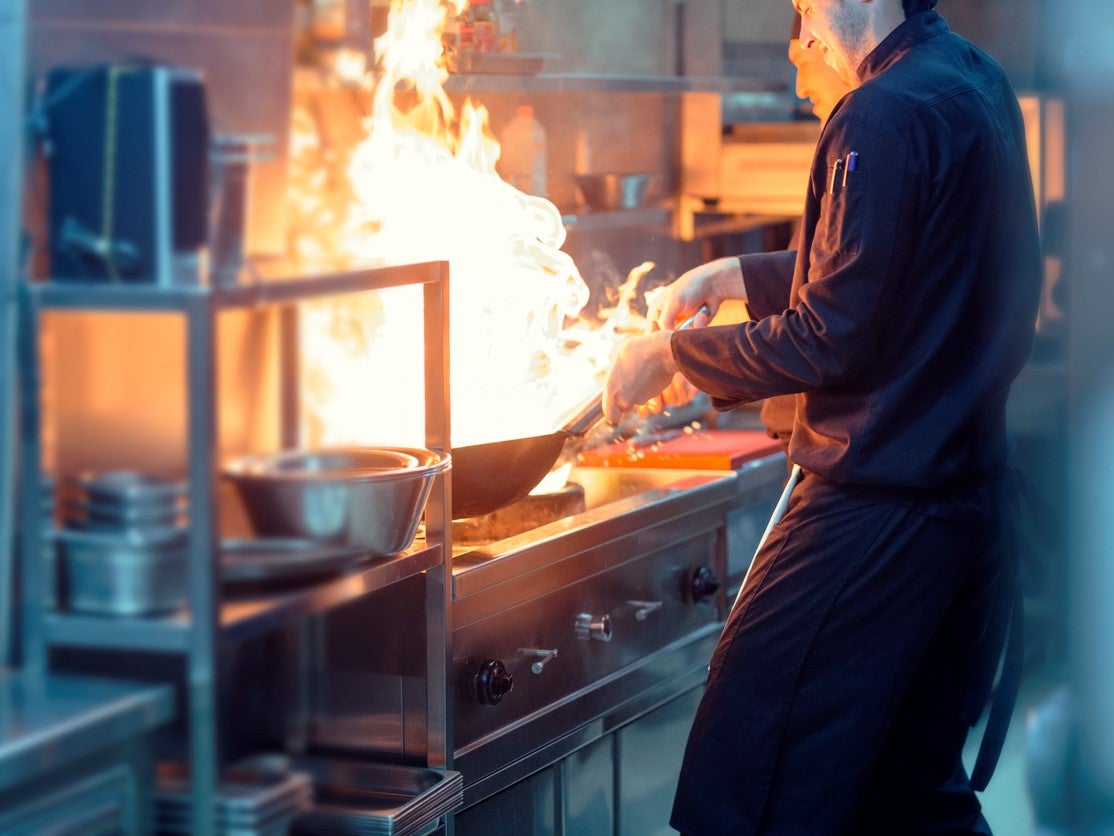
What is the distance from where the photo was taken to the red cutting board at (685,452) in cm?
292

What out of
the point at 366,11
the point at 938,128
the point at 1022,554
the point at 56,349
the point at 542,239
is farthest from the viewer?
the point at 542,239

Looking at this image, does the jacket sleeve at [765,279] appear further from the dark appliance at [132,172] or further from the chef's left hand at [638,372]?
the dark appliance at [132,172]

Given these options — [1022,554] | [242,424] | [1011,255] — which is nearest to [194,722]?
[242,424]

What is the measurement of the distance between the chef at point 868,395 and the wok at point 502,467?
114 millimetres

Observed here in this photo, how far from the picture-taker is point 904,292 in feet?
6.85

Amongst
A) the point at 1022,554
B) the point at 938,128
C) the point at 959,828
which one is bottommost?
the point at 959,828

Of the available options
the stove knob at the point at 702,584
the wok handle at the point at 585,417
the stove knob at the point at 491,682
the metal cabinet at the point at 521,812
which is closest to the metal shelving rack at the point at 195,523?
the stove knob at the point at 491,682

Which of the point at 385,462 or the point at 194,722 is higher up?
the point at 385,462

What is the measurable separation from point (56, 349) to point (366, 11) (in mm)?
483

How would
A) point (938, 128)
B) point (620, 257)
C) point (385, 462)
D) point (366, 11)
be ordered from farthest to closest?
point (620, 257)
point (938, 128)
point (385, 462)
point (366, 11)

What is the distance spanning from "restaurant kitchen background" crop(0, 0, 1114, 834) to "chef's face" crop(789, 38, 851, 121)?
47 cm

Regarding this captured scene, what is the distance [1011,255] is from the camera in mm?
2170

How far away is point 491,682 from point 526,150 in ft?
4.23

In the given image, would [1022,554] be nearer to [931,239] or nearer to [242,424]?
[931,239]
